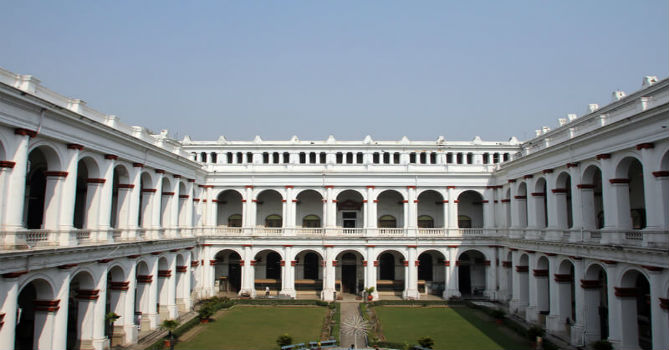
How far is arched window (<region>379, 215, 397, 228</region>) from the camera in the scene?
4012 cm

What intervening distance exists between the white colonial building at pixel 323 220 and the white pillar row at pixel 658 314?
0.24ft

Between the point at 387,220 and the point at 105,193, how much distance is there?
2393cm

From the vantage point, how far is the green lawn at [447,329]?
2289cm

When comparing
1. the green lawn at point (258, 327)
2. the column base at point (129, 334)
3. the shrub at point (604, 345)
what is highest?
the shrub at point (604, 345)

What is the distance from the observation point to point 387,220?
4022 cm

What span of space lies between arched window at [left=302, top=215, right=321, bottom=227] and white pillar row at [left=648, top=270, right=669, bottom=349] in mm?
25286

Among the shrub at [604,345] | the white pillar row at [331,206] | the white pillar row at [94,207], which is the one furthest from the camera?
the white pillar row at [331,206]

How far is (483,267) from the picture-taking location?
38.8 meters

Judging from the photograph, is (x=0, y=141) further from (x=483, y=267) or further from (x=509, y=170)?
(x=483, y=267)

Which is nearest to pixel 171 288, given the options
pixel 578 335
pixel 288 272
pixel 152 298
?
pixel 152 298

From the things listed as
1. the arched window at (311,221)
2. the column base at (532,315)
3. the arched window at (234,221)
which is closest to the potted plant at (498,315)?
the column base at (532,315)

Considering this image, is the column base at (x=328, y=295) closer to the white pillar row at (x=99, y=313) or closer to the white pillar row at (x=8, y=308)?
the white pillar row at (x=99, y=313)

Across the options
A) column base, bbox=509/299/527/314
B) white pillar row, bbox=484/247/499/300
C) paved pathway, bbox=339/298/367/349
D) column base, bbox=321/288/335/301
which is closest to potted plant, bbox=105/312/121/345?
paved pathway, bbox=339/298/367/349

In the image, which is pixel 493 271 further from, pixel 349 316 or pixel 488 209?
pixel 349 316
